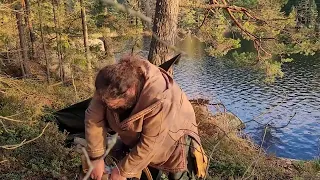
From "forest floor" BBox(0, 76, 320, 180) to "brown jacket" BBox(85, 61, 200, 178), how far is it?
1.35 meters

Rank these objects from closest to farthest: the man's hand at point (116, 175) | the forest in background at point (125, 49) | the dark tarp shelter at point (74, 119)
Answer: the man's hand at point (116, 175) < the dark tarp shelter at point (74, 119) < the forest in background at point (125, 49)

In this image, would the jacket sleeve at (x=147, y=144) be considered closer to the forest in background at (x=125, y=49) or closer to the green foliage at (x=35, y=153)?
the forest in background at (x=125, y=49)

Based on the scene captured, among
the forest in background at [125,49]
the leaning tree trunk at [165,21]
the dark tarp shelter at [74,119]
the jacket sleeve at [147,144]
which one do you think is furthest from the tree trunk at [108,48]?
the jacket sleeve at [147,144]

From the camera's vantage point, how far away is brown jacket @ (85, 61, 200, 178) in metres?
2.72

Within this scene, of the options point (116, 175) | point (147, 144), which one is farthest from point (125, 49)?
point (147, 144)

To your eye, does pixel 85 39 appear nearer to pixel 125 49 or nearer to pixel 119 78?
pixel 125 49

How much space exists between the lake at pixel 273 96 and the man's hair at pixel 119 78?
8601 millimetres

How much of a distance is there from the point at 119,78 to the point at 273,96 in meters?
19.1

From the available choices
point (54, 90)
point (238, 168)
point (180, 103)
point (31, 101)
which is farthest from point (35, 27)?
point (180, 103)

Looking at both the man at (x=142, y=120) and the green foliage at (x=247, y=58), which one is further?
the green foliage at (x=247, y=58)

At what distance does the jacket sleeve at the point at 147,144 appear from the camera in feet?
9.09

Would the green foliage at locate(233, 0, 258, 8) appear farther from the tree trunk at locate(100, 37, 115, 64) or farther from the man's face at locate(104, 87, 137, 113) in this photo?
the tree trunk at locate(100, 37, 115, 64)

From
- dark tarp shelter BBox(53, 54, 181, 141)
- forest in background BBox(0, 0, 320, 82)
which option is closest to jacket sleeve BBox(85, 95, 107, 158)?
dark tarp shelter BBox(53, 54, 181, 141)

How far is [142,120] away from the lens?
275cm
